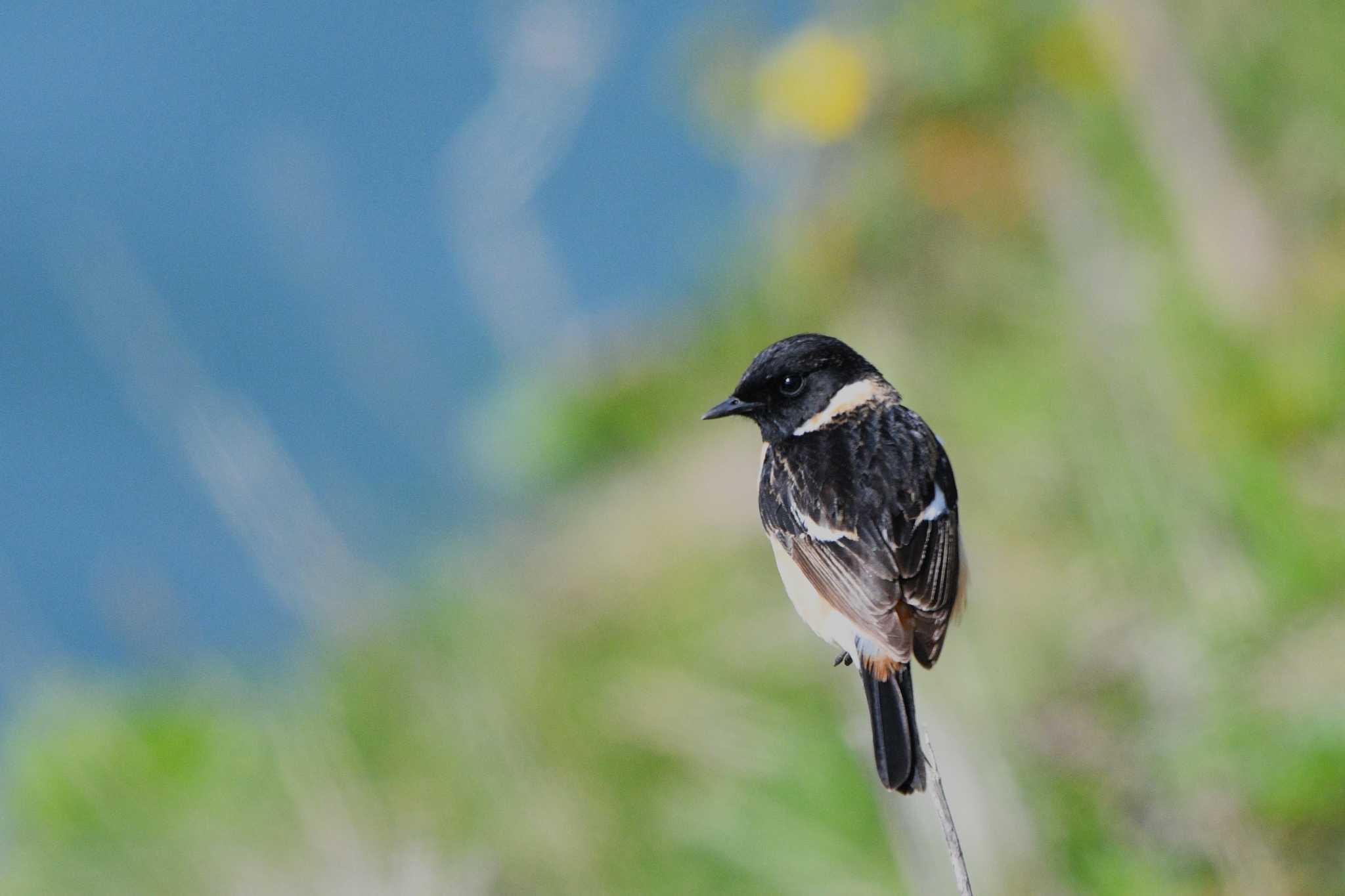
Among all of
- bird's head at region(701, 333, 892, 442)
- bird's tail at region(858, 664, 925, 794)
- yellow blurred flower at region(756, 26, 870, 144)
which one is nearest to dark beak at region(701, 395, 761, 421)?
bird's head at region(701, 333, 892, 442)

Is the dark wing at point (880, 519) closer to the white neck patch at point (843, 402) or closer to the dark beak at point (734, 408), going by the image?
the white neck patch at point (843, 402)

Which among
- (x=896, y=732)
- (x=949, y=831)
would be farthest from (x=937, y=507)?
(x=949, y=831)

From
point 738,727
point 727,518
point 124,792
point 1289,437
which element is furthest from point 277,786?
point 1289,437

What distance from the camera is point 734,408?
1353mm

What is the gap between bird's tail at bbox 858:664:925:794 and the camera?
3.86 ft

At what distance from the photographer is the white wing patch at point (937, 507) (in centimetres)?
149

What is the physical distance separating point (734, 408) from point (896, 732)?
0.32 metres

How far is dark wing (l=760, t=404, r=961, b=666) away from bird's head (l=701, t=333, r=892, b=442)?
35 millimetres

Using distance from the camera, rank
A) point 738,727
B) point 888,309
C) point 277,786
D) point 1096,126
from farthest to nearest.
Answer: point 1096,126 < point 888,309 < point 277,786 < point 738,727

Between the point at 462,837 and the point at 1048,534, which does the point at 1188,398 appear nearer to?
the point at 1048,534

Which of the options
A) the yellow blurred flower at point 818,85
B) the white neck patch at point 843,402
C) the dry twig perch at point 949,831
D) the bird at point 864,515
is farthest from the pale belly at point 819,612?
the yellow blurred flower at point 818,85

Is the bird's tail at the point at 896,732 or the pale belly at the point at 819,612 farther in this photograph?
the pale belly at the point at 819,612

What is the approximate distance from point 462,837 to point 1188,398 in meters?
2.38

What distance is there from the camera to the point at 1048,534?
14.3ft
